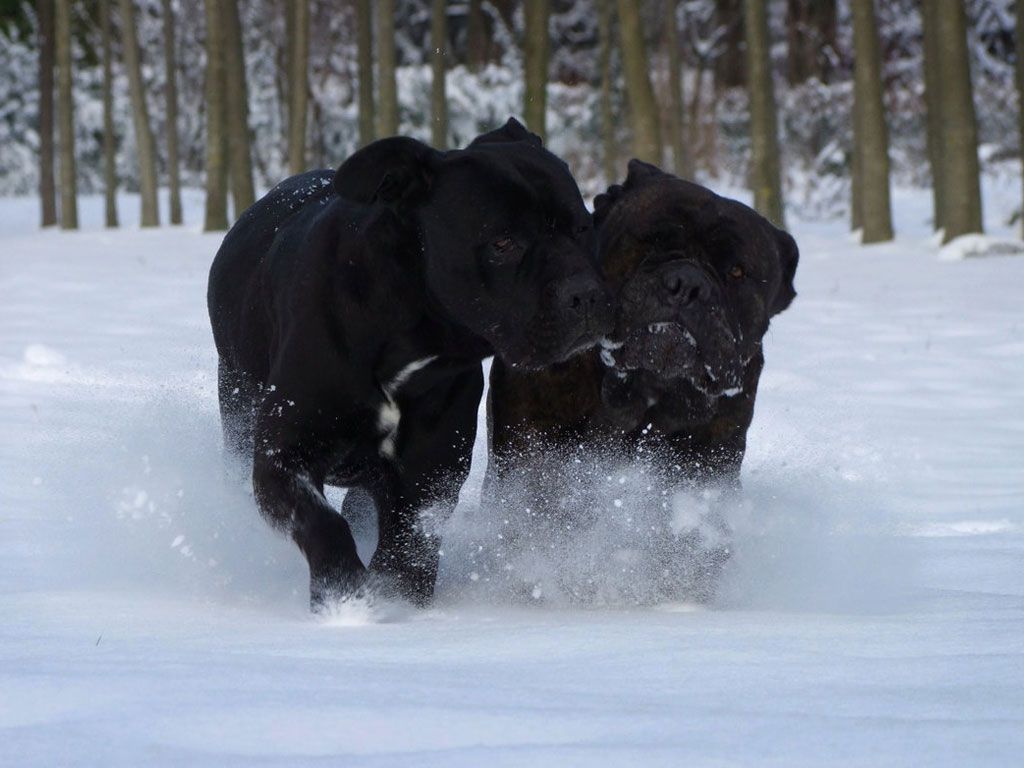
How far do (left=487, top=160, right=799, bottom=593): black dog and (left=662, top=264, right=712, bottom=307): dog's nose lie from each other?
0.5 inches

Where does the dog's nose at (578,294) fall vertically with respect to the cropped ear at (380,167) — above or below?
below

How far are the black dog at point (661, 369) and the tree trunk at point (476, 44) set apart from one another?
3032 cm

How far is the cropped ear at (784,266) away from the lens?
4.20 metres

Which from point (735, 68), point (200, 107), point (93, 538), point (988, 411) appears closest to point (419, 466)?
point (93, 538)

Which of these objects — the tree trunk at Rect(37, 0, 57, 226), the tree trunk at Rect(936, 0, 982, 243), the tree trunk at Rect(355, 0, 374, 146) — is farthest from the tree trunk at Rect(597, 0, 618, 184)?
the tree trunk at Rect(37, 0, 57, 226)

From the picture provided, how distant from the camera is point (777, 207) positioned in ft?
64.8

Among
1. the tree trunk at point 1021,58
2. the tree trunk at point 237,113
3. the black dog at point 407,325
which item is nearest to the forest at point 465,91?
the tree trunk at point 237,113

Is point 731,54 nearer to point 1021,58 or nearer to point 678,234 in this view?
point 1021,58

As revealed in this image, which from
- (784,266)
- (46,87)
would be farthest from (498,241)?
(46,87)

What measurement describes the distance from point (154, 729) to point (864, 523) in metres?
3.25

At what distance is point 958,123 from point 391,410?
13548mm

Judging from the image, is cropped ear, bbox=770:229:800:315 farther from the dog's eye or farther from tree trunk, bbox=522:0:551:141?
tree trunk, bbox=522:0:551:141

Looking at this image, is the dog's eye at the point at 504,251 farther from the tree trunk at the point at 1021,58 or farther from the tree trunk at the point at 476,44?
the tree trunk at the point at 476,44

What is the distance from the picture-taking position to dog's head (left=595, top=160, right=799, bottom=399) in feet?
12.2
